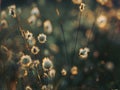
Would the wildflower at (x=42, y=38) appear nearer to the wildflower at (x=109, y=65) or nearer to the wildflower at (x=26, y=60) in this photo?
the wildflower at (x=26, y=60)

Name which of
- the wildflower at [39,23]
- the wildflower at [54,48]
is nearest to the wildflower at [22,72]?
the wildflower at [54,48]

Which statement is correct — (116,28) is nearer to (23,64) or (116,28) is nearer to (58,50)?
(58,50)

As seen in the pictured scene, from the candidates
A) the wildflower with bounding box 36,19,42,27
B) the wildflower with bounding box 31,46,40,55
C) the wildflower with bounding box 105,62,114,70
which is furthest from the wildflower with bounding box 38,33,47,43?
the wildflower with bounding box 36,19,42,27

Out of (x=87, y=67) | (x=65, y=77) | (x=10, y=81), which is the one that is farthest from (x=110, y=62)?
(x=10, y=81)

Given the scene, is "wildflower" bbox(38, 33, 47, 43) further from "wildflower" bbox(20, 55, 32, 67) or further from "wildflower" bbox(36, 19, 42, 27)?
"wildflower" bbox(36, 19, 42, 27)

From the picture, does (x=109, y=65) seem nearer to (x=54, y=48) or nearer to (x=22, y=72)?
(x=54, y=48)

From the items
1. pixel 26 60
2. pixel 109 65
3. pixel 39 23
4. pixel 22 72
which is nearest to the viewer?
pixel 26 60

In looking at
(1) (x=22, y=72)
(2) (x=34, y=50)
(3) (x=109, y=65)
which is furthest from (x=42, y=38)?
(3) (x=109, y=65)

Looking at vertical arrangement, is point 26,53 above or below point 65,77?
above

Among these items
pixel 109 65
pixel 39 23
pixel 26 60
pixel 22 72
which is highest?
pixel 26 60
